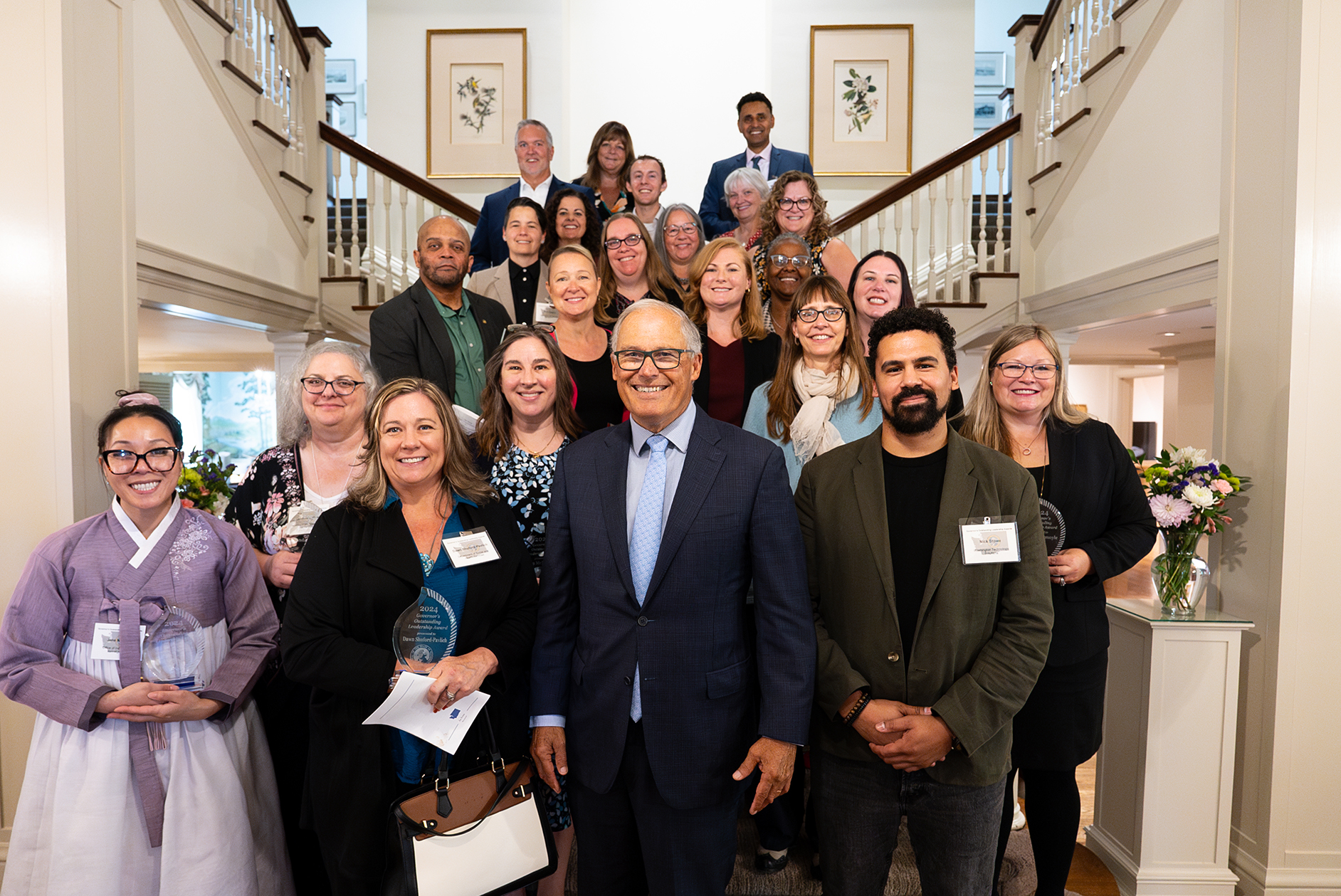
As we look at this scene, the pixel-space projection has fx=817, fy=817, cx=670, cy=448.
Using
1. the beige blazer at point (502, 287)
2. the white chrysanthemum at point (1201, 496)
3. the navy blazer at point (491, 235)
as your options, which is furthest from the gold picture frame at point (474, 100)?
the white chrysanthemum at point (1201, 496)

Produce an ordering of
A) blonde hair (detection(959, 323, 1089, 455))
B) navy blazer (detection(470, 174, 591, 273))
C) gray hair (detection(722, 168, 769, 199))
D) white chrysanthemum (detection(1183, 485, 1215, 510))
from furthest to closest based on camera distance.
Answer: navy blazer (detection(470, 174, 591, 273)) → gray hair (detection(722, 168, 769, 199)) → white chrysanthemum (detection(1183, 485, 1215, 510)) → blonde hair (detection(959, 323, 1089, 455))

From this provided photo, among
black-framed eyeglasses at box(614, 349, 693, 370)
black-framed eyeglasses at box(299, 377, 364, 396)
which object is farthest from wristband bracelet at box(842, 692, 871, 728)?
black-framed eyeglasses at box(299, 377, 364, 396)

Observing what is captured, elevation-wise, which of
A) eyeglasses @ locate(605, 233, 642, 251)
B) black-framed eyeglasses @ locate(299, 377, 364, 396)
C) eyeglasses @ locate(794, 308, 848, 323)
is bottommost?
black-framed eyeglasses @ locate(299, 377, 364, 396)

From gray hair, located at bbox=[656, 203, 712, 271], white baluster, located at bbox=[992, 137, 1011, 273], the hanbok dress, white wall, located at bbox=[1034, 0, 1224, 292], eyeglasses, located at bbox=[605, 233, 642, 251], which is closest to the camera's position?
the hanbok dress

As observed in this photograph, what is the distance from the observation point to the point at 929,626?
1709 millimetres

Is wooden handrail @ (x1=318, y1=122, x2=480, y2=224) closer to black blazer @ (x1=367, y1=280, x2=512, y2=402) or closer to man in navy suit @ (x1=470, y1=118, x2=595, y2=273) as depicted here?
man in navy suit @ (x1=470, y1=118, x2=595, y2=273)

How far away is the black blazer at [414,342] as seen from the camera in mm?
2836

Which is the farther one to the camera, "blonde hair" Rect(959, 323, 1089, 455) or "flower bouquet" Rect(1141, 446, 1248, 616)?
"flower bouquet" Rect(1141, 446, 1248, 616)

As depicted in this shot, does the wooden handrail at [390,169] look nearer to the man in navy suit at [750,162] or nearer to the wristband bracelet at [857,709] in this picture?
the man in navy suit at [750,162]

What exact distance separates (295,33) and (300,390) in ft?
14.2

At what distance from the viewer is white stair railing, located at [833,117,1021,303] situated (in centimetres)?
567

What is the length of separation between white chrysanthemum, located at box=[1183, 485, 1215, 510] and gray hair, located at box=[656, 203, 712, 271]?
2.04m

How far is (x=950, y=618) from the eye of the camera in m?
1.70

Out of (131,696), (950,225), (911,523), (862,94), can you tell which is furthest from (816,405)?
(862,94)
